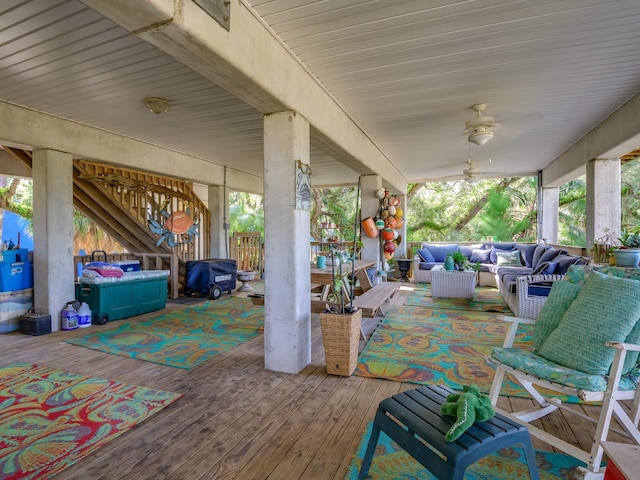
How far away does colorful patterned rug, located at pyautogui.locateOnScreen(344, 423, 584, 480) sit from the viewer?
1.83m

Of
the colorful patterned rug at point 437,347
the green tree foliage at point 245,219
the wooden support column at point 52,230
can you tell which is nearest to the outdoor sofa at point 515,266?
the colorful patterned rug at point 437,347

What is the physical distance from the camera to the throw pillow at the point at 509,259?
7.97m

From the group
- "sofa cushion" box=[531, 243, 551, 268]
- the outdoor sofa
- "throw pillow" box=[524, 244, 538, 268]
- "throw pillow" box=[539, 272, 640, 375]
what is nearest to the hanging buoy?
the outdoor sofa

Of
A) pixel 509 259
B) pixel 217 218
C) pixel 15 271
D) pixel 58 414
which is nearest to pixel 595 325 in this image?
pixel 58 414

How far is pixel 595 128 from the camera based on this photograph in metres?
5.30

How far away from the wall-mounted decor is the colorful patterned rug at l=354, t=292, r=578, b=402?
1.61 metres

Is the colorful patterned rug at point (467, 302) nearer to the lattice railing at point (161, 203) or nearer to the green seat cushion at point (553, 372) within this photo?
the green seat cushion at point (553, 372)

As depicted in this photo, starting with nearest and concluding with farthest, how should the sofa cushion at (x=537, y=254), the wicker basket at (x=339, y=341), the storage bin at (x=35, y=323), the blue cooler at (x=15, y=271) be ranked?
the wicker basket at (x=339, y=341), the storage bin at (x=35, y=323), the blue cooler at (x=15, y=271), the sofa cushion at (x=537, y=254)

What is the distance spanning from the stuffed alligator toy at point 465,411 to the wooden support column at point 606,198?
5.21 m

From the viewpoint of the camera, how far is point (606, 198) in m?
5.34

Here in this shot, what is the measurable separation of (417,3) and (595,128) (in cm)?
462

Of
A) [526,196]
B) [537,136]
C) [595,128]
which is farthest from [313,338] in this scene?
[526,196]

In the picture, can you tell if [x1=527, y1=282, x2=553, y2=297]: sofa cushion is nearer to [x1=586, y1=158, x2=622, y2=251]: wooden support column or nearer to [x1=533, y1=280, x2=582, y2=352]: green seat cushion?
[x1=586, y1=158, x2=622, y2=251]: wooden support column

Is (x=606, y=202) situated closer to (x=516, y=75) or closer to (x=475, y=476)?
(x=516, y=75)
